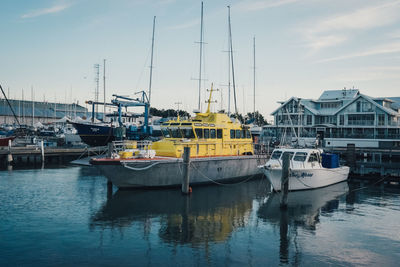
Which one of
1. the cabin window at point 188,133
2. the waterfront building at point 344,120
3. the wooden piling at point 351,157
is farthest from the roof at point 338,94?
the cabin window at point 188,133

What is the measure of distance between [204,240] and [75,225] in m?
5.92

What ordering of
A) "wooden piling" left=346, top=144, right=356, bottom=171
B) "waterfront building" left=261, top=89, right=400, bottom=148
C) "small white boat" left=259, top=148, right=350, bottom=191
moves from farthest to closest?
"waterfront building" left=261, top=89, right=400, bottom=148 < "wooden piling" left=346, top=144, right=356, bottom=171 < "small white boat" left=259, top=148, right=350, bottom=191

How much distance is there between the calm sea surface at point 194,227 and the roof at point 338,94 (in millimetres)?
33695

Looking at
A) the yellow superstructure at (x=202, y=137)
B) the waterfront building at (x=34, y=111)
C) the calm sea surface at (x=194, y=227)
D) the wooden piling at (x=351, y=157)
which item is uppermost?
the waterfront building at (x=34, y=111)

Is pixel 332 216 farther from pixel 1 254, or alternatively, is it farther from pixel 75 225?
pixel 1 254

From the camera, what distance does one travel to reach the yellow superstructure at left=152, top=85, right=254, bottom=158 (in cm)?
2335

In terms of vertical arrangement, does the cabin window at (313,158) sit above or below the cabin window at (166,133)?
below

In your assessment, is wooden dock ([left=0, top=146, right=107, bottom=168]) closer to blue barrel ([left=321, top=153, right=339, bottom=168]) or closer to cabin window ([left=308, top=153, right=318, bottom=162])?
cabin window ([left=308, top=153, right=318, bottom=162])

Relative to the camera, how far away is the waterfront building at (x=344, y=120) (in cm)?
4469

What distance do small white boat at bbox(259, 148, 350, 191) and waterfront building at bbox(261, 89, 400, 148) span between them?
48.8 feet

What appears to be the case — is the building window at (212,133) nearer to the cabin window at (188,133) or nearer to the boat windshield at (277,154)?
the cabin window at (188,133)

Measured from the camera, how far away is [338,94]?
2203 inches

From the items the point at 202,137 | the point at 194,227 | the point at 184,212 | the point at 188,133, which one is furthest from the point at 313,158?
the point at 194,227

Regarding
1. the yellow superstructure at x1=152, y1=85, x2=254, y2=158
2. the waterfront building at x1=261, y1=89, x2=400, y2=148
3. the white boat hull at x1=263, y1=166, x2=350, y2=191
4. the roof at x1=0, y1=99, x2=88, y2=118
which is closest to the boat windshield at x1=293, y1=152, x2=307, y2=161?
the white boat hull at x1=263, y1=166, x2=350, y2=191
